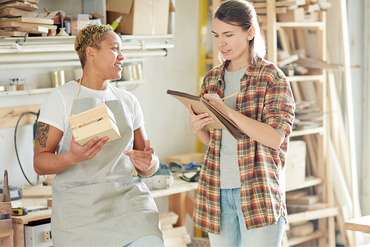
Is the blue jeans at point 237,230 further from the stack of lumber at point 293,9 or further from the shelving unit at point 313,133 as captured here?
the stack of lumber at point 293,9

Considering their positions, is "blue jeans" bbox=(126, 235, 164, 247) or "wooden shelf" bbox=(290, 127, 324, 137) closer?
"blue jeans" bbox=(126, 235, 164, 247)

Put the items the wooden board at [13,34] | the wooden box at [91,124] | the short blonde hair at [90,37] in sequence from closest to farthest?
the wooden box at [91,124] → the short blonde hair at [90,37] → the wooden board at [13,34]

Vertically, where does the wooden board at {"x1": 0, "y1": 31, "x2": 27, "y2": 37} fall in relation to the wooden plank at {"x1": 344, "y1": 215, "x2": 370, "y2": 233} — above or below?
above

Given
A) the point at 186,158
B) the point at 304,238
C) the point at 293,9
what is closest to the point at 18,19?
the point at 186,158

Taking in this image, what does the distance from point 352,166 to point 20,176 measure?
8.51ft

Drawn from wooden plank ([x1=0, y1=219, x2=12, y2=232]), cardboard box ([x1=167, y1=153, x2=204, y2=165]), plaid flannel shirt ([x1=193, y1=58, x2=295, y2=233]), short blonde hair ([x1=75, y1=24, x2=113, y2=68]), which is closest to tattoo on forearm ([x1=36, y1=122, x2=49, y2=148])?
short blonde hair ([x1=75, y1=24, x2=113, y2=68])

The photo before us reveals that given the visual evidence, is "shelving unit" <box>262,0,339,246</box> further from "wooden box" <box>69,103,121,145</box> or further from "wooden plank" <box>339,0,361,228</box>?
"wooden box" <box>69,103,121,145</box>

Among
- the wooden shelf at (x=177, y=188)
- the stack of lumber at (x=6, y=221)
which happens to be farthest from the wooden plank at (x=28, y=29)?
the wooden shelf at (x=177, y=188)

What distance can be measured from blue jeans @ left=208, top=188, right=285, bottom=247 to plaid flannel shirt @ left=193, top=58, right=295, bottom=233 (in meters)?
0.03

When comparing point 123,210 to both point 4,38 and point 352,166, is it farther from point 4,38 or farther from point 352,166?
point 352,166

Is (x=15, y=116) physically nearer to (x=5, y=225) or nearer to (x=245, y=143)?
(x=5, y=225)

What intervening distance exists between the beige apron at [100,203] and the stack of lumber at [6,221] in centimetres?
41

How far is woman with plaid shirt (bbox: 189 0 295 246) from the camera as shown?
2.35m

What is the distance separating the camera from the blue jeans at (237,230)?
2.37 meters
